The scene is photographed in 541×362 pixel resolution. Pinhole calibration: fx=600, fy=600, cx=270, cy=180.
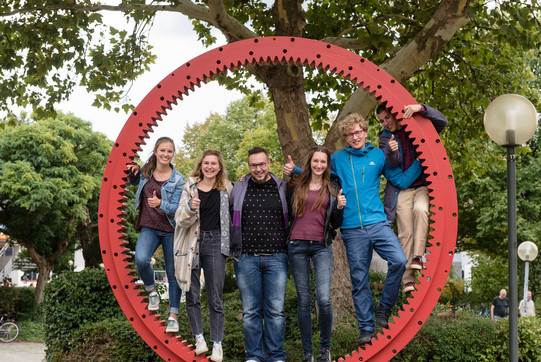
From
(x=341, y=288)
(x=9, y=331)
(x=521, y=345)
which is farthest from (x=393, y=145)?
(x=9, y=331)

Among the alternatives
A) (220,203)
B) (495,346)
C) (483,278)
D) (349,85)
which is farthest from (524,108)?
(483,278)

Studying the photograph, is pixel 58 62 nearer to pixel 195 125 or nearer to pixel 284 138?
pixel 284 138

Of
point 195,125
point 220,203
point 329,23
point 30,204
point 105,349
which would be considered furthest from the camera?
point 195,125

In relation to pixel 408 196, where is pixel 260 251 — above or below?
below

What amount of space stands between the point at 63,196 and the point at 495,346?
2013 cm

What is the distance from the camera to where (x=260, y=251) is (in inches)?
251

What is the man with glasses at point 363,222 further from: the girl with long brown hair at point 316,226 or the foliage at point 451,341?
the foliage at point 451,341

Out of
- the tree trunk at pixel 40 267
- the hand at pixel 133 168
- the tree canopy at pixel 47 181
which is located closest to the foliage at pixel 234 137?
the tree canopy at pixel 47 181

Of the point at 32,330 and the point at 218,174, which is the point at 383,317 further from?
the point at 32,330

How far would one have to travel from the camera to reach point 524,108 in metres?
8.59

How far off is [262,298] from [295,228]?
0.87 m

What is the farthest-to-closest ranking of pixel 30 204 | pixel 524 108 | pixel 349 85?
pixel 30 204
pixel 349 85
pixel 524 108

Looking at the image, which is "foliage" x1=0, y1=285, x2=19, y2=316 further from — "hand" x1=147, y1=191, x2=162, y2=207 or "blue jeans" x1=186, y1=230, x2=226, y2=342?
"hand" x1=147, y1=191, x2=162, y2=207

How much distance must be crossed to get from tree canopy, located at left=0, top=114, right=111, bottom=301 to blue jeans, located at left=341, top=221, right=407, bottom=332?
67.2ft
